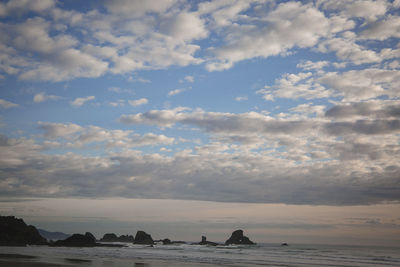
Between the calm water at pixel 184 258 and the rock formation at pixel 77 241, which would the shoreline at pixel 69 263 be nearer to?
the calm water at pixel 184 258

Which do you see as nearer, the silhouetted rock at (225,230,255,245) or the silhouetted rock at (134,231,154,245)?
the silhouetted rock at (134,231,154,245)

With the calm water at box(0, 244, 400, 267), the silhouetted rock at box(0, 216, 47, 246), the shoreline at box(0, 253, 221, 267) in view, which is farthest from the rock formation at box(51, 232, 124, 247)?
the shoreline at box(0, 253, 221, 267)

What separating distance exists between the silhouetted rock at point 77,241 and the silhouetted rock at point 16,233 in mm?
5451

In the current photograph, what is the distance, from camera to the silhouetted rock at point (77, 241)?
95650 mm

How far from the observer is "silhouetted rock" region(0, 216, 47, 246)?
89250 millimetres

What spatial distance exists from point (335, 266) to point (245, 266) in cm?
1430

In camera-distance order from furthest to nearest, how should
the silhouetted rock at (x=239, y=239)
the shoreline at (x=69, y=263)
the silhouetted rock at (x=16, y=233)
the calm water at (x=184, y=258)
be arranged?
the silhouetted rock at (x=239, y=239)
the silhouetted rock at (x=16, y=233)
the calm water at (x=184, y=258)
the shoreline at (x=69, y=263)

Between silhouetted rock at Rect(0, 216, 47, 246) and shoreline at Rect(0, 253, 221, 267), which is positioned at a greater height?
shoreline at Rect(0, 253, 221, 267)

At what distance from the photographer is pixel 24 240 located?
93.4 m

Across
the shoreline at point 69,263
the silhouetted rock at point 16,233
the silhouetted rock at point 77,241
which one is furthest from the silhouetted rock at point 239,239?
the shoreline at point 69,263

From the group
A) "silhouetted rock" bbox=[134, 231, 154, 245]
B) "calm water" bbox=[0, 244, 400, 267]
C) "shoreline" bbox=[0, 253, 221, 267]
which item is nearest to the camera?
"shoreline" bbox=[0, 253, 221, 267]

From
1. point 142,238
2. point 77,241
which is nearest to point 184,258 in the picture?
point 77,241

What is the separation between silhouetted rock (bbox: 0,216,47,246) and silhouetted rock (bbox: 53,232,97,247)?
5.45m

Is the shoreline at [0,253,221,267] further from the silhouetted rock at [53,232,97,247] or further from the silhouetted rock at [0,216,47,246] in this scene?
the silhouetted rock at [53,232,97,247]
